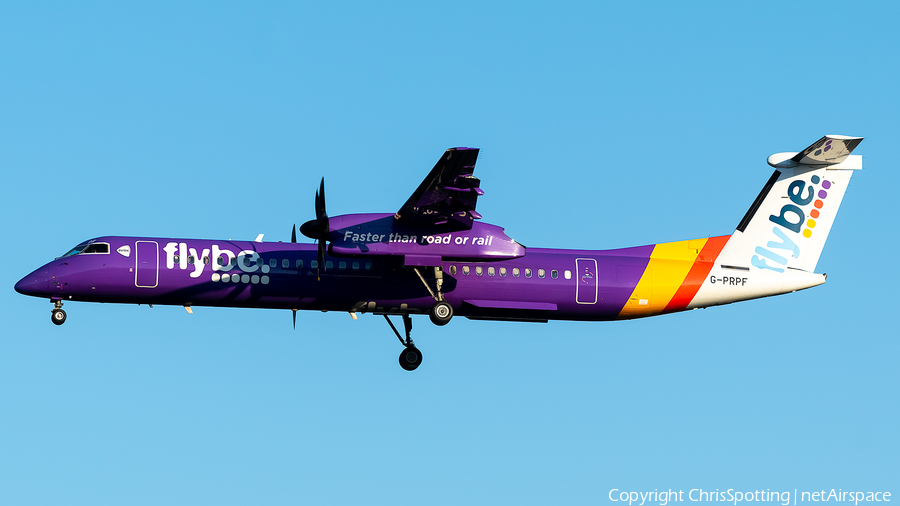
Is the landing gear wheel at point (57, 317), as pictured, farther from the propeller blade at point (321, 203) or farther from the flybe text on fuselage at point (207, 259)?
the propeller blade at point (321, 203)

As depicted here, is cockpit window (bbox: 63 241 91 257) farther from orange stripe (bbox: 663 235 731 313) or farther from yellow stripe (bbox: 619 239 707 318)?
orange stripe (bbox: 663 235 731 313)

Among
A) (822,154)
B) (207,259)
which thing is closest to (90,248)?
(207,259)

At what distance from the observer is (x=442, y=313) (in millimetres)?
24688

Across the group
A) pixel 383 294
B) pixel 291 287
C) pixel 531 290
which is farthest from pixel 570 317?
pixel 291 287

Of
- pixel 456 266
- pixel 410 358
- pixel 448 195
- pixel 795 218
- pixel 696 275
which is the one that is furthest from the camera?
pixel 795 218

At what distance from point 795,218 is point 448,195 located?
9916mm

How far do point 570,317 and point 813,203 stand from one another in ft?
23.3

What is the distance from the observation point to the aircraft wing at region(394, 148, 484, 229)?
71.3 ft

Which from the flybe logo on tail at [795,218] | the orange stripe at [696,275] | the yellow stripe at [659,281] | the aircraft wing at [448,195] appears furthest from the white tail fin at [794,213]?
the aircraft wing at [448,195]

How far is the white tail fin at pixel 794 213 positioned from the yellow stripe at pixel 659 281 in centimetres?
98

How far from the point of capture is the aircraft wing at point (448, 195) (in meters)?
21.7

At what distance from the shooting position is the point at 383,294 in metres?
24.9

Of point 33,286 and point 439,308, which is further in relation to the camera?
point 439,308

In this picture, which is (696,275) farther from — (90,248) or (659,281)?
(90,248)
